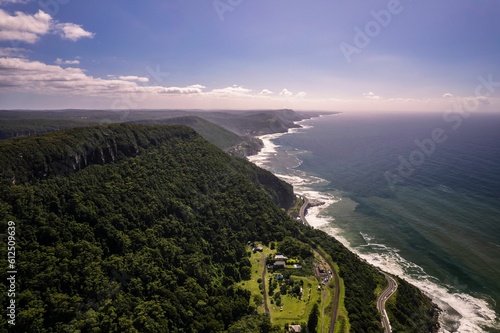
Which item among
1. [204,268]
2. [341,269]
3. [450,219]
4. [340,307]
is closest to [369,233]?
[450,219]

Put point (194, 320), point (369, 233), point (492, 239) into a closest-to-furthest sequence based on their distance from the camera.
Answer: point (194, 320) → point (492, 239) → point (369, 233)

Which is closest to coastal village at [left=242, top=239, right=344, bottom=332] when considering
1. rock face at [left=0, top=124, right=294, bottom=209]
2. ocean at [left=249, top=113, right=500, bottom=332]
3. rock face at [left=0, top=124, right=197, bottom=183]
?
ocean at [left=249, top=113, right=500, bottom=332]

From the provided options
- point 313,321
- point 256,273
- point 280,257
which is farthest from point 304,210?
point 313,321

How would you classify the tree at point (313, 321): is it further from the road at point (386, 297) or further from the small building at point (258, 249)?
the small building at point (258, 249)

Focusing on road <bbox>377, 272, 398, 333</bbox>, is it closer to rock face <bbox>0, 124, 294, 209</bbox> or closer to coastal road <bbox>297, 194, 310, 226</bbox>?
coastal road <bbox>297, 194, 310, 226</bbox>

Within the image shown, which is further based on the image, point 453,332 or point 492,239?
point 492,239

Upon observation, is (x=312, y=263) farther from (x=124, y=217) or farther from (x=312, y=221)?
(x=124, y=217)
